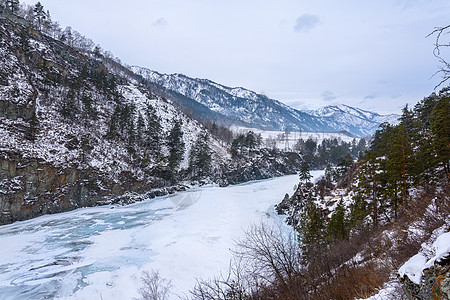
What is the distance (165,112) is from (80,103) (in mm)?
28421

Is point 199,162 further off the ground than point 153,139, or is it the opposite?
point 153,139

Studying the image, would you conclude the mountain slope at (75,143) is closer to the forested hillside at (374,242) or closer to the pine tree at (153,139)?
the pine tree at (153,139)

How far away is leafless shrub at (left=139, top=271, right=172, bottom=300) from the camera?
13995 mm

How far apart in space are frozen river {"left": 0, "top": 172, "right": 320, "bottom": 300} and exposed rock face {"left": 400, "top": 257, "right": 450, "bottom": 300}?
48.2ft

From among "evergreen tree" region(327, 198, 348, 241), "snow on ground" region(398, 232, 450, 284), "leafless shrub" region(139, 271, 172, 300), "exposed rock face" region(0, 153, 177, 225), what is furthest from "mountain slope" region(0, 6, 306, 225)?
"snow on ground" region(398, 232, 450, 284)

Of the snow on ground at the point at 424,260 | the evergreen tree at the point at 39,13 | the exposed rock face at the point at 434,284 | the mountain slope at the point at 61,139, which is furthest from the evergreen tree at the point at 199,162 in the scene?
the evergreen tree at the point at 39,13

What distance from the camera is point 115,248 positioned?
2125 centimetres

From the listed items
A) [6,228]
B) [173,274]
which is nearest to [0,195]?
[6,228]

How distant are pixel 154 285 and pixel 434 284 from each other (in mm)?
15677

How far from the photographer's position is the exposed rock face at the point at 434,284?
317 centimetres

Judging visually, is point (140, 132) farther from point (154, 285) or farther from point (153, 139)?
point (154, 285)

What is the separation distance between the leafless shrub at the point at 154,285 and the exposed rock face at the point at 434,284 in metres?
14.4

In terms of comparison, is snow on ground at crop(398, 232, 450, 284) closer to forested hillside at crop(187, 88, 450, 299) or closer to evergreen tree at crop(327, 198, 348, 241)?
forested hillside at crop(187, 88, 450, 299)

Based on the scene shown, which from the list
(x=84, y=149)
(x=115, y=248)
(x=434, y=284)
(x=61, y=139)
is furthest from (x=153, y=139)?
(x=434, y=284)
